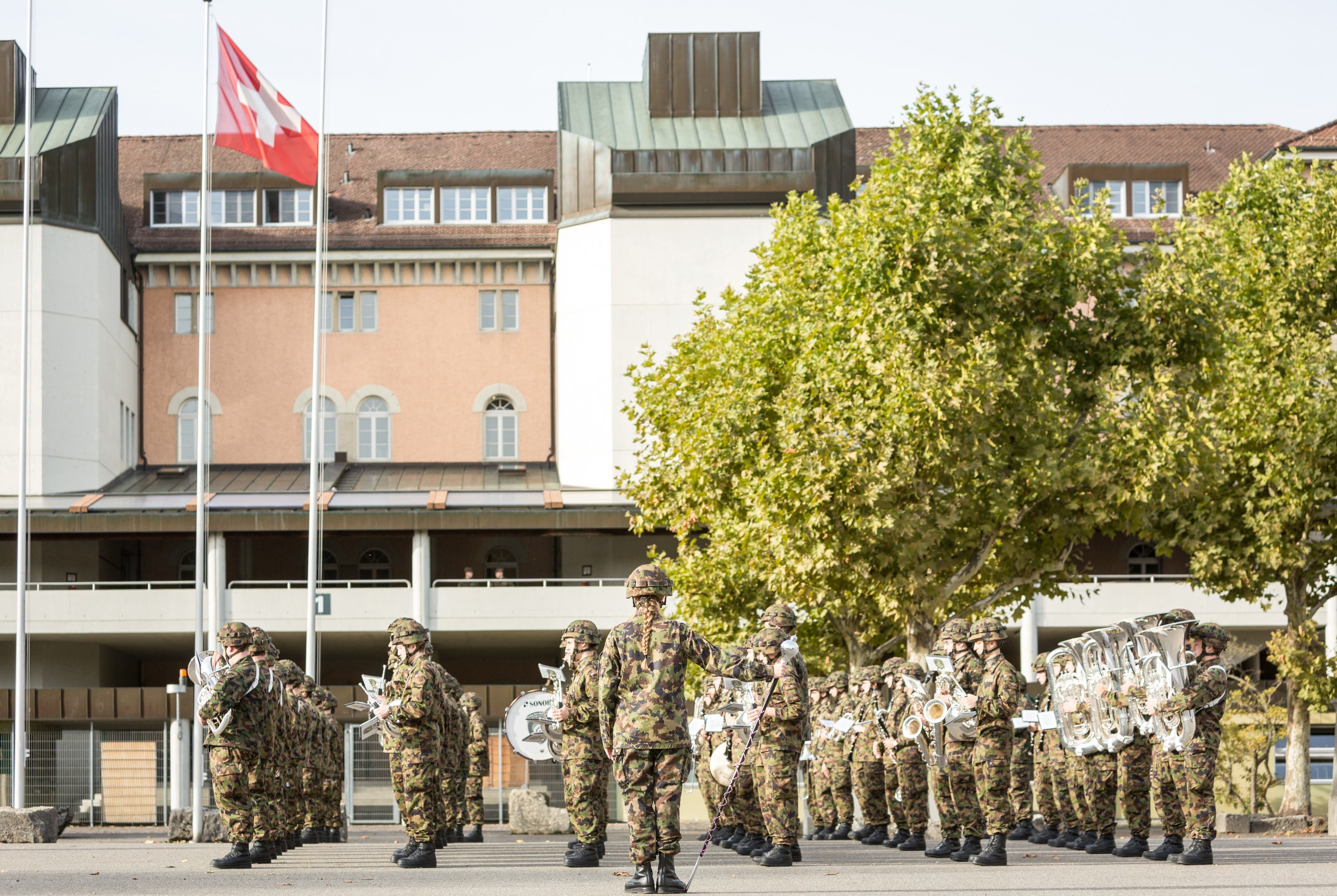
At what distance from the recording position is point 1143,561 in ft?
168

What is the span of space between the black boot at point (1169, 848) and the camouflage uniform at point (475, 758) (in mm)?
8852

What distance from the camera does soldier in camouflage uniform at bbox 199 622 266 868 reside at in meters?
15.4

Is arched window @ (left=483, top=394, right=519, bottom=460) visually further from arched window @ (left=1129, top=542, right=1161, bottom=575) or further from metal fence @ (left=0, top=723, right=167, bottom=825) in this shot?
metal fence @ (left=0, top=723, right=167, bottom=825)

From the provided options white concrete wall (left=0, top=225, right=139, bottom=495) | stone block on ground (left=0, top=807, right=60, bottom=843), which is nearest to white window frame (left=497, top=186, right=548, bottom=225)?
white concrete wall (left=0, top=225, right=139, bottom=495)

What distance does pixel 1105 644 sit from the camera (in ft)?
56.0

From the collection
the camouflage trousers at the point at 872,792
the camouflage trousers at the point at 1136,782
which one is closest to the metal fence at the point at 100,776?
the camouflage trousers at the point at 872,792

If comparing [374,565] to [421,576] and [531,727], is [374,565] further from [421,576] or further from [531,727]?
[531,727]

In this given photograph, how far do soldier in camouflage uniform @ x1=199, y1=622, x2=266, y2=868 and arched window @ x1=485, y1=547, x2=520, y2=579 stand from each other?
35876mm

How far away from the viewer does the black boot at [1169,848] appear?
1647 centimetres

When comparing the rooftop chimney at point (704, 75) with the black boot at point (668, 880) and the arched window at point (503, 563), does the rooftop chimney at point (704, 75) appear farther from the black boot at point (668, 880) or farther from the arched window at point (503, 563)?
the black boot at point (668, 880)

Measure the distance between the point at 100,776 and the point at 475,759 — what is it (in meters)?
15.2

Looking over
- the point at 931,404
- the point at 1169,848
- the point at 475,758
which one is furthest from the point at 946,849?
the point at 931,404

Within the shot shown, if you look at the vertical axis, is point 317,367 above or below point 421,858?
above

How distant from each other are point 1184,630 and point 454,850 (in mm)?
7932
